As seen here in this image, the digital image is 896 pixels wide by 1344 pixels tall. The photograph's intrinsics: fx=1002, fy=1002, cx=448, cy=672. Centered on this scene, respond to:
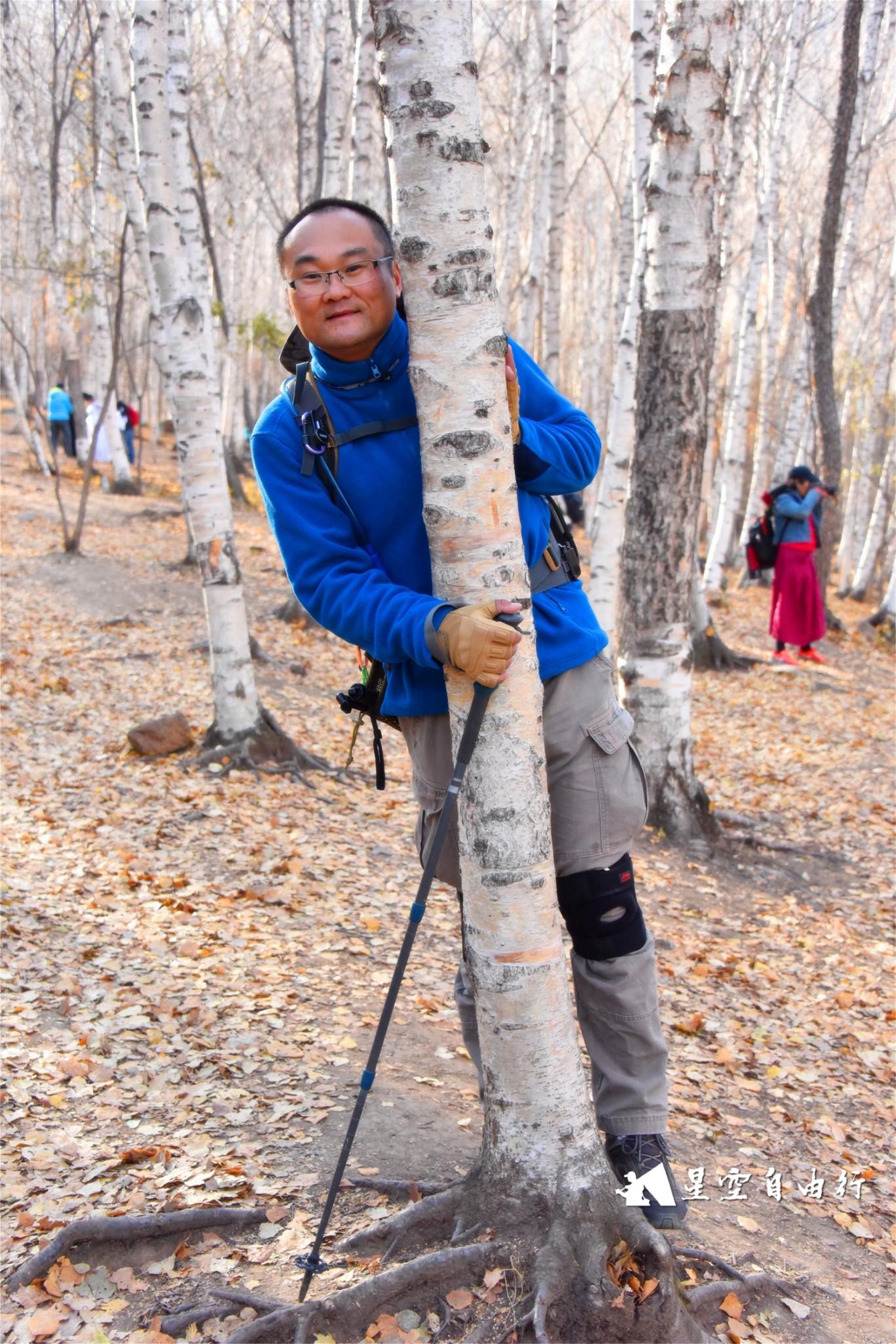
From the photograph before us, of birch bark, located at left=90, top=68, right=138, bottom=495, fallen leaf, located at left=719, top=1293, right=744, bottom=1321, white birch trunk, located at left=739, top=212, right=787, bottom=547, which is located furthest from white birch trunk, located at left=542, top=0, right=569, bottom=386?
fallen leaf, located at left=719, top=1293, right=744, bottom=1321

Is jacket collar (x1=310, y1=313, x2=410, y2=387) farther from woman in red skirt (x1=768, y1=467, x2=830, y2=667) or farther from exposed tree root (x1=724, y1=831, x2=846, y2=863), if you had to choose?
woman in red skirt (x1=768, y1=467, x2=830, y2=667)

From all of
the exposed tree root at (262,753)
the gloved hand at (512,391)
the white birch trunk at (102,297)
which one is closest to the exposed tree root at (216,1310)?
the gloved hand at (512,391)

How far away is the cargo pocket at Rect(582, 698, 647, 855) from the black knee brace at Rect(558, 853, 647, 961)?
7 cm

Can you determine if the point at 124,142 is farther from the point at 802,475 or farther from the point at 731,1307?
the point at 731,1307

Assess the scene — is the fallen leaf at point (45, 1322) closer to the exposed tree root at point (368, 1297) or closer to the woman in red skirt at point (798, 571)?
the exposed tree root at point (368, 1297)

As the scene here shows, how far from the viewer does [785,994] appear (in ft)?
15.6

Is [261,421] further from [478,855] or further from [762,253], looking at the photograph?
[762,253]

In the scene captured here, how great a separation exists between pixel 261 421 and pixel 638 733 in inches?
165

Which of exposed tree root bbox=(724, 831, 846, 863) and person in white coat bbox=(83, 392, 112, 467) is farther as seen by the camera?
person in white coat bbox=(83, 392, 112, 467)

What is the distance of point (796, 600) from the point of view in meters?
12.2

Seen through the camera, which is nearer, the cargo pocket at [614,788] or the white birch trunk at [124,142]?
the cargo pocket at [614,788]

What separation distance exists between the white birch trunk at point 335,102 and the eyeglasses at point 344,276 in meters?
7.83

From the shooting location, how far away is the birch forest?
2.22 meters

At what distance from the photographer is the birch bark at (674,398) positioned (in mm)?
5617
